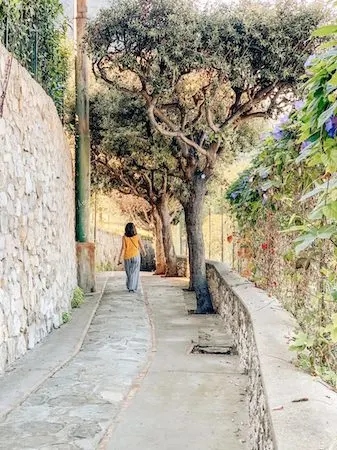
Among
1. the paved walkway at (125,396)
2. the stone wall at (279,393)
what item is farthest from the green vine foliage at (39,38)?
the stone wall at (279,393)

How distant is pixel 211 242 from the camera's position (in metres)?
18.6

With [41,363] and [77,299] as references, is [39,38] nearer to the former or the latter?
[77,299]

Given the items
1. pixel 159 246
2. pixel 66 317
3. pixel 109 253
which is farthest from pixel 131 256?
pixel 109 253

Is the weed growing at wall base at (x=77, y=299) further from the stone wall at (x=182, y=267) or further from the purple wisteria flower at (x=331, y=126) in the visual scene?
the purple wisteria flower at (x=331, y=126)

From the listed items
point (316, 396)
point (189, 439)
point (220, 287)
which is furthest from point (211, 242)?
point (316, 396)

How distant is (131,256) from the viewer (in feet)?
42.3

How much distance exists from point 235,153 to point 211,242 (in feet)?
12.2

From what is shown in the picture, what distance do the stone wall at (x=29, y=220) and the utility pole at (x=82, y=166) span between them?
2.31 metres

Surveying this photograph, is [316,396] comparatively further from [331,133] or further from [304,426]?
[331,133]

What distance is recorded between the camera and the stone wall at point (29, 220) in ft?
18.8

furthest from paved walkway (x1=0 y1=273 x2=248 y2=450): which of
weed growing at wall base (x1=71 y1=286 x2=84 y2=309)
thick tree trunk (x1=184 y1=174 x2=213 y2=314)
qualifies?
thick tree trunk (x1=184 y1=174 x2=213 y2=314)

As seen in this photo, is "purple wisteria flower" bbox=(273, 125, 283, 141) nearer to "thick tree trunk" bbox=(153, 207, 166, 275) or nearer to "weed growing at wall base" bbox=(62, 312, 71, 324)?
"weed growing at wall base" bbox=(62, 312, 71, 324)

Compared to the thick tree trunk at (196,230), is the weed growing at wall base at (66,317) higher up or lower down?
lower down

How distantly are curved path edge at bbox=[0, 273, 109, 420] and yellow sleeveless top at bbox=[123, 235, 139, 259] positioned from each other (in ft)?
12.3
